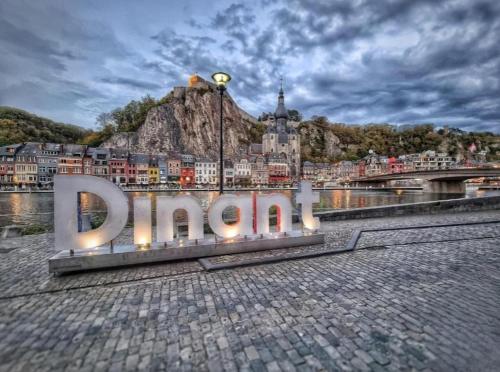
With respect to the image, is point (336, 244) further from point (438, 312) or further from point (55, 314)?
point (55, 314)

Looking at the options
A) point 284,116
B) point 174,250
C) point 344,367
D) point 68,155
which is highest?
point 284,116

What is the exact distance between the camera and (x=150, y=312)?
4051 millimetres

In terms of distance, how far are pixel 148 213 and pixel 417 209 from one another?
56.5 ft

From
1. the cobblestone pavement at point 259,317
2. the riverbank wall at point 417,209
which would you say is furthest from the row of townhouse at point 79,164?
the cobblestone pavement at point 259,317

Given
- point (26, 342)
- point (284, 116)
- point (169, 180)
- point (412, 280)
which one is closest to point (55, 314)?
point (26, 342)

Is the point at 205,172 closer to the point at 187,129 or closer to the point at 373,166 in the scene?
the point at 187,129

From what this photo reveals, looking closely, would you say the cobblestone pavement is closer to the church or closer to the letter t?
the letter t

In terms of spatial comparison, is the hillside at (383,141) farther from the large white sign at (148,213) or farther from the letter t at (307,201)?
the large white sign at (148,213)

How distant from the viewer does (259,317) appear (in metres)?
3.87

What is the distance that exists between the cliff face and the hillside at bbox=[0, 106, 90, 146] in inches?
1025

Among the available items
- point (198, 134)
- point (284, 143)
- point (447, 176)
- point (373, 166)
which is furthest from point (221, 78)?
point (373, 166)

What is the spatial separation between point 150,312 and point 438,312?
476 centimetres

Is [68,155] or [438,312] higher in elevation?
[68,155]

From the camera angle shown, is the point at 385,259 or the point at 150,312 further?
the point at 385,259
